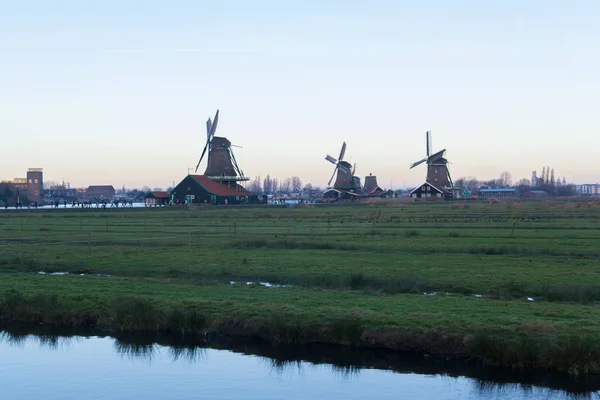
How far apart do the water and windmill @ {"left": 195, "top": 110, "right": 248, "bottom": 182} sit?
400 feet

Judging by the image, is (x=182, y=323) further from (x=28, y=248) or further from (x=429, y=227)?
(x=429, y=227)

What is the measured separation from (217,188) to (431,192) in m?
52.6

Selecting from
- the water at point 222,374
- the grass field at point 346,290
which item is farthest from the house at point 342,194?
the water at point 222,374

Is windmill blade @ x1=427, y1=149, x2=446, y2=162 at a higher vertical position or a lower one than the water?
higher

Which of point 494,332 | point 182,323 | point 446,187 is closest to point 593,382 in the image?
point 494,332

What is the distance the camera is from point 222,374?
18812mm

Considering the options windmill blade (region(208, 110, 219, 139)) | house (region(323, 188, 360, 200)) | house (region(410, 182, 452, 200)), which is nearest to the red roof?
windmill blade (region(208, 110, 219, 139))

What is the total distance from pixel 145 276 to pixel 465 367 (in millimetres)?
18843

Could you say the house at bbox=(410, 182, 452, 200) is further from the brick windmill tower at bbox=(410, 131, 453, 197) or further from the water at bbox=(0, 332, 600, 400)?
the water at bbox=(0, 332, 600, 400)

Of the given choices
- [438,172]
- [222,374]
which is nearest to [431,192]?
[438,172]

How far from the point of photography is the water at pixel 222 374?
17.0 meters

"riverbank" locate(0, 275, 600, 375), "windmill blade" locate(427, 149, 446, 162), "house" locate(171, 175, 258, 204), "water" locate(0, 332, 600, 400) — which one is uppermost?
"windmill blade" locate(427, 149, 446, 162)

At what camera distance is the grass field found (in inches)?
777

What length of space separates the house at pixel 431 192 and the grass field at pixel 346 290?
110172mm
